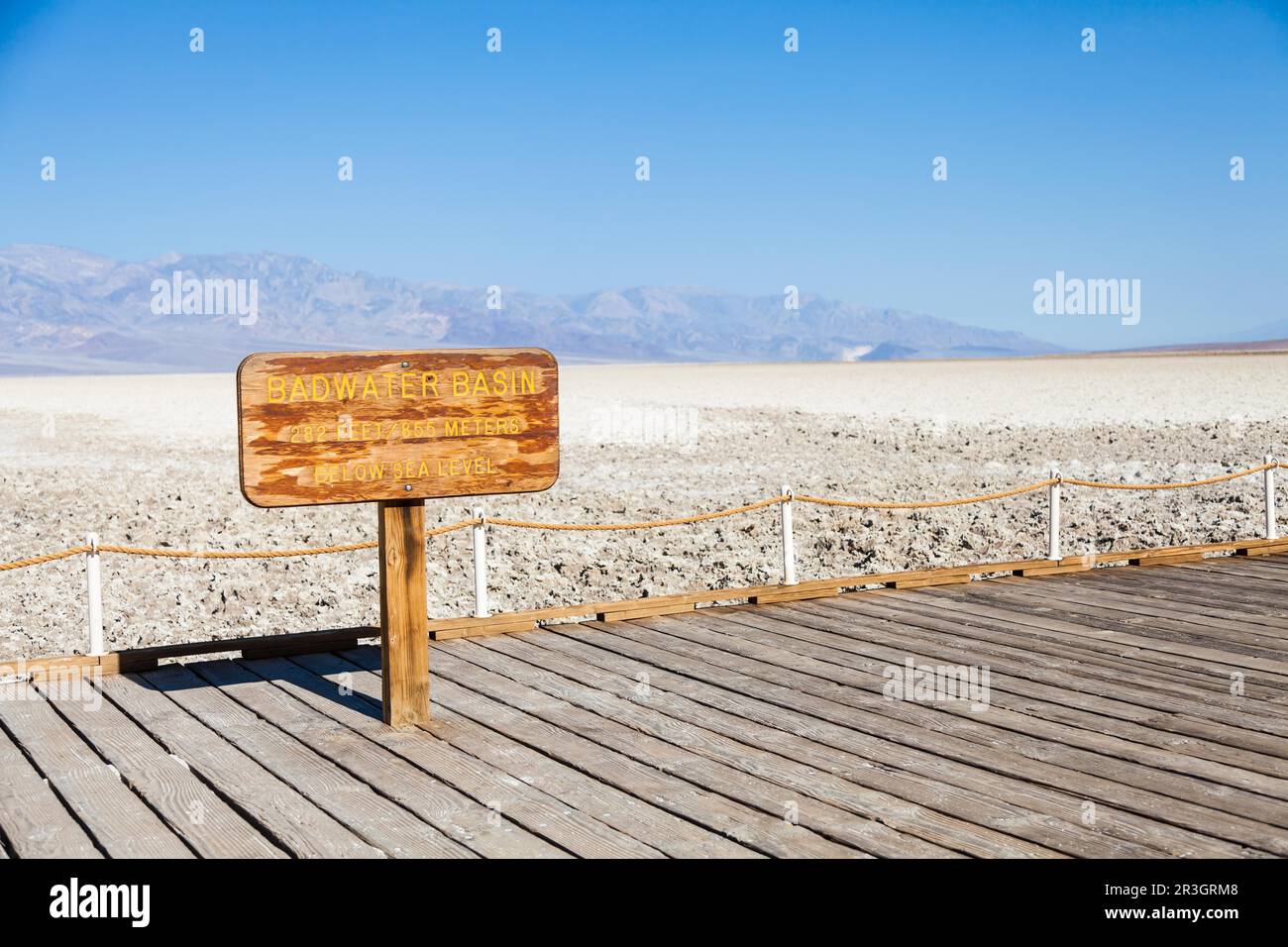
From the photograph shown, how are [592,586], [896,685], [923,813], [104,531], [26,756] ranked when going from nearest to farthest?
[923,813] < [26,756] < [896,685] < [592,586] < [104,531]

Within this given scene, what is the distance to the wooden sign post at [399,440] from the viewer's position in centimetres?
602

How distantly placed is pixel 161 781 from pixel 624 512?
14189 mm

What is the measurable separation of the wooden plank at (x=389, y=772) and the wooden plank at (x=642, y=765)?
567 millimetres

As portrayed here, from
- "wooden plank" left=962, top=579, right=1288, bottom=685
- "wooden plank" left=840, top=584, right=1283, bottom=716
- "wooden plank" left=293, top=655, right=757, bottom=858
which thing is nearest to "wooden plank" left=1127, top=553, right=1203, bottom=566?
"wooden plank" left=962, top=579, right=1288, bottom=685

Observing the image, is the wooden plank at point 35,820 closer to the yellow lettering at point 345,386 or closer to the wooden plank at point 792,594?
the yellow lettering at point 345,386

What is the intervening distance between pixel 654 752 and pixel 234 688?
255 cm

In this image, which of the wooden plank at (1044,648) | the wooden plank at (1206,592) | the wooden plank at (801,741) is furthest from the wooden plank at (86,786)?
the wooden plank at (1206,592)

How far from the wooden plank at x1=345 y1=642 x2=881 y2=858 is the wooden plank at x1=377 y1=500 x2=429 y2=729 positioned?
36 cm

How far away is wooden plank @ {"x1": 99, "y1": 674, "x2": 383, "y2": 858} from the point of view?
4.73 m

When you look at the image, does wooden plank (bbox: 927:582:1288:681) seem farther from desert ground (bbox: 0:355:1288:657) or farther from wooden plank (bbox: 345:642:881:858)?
desert ground (bbox: 0:355:1288:657)

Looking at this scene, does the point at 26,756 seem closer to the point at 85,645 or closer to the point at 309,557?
the point at 85,645

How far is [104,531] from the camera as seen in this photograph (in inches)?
693
